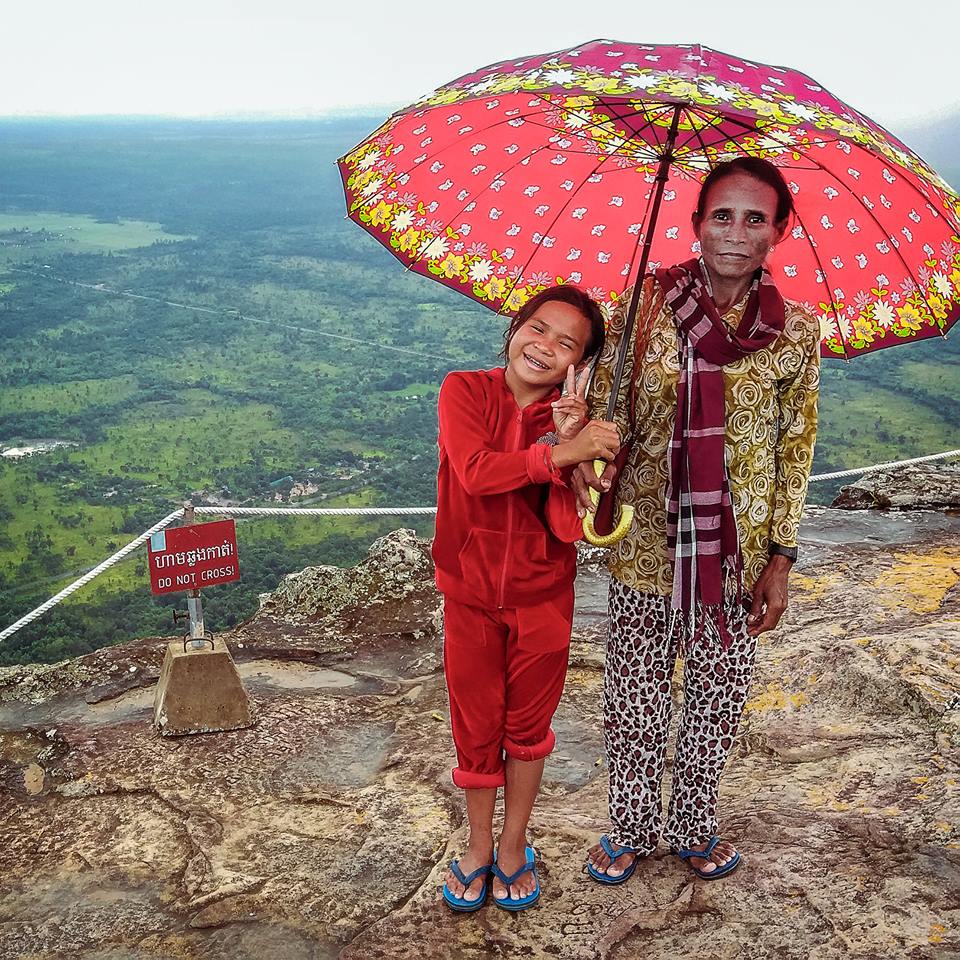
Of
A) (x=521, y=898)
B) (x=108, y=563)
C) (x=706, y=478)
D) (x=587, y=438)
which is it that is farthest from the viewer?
(x=108, y=563)

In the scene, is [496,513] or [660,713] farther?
[660,713]

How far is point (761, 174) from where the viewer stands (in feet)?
6.86

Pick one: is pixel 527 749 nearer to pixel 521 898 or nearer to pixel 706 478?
pixel 521 898

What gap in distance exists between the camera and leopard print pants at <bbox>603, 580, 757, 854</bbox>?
235 centimetres

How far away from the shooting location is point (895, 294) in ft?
8.04

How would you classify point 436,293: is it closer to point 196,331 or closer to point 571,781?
point 196,331

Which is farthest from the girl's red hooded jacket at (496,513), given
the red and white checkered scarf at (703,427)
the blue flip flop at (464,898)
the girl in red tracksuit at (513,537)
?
the blue flip flop at (464,898)

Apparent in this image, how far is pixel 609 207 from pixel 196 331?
148ft

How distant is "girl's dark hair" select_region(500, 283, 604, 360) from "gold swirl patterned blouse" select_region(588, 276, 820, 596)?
4 centimetres

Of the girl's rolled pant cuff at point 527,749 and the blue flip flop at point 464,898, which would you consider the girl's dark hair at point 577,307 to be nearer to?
the girl's rolled pant cuff at point 527,749

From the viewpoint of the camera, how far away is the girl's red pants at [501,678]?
2246 mm

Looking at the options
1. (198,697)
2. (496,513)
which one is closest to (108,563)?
(198,697)

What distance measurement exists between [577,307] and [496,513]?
1.60 ft

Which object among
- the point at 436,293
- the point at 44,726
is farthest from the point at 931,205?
the point at 436,293
